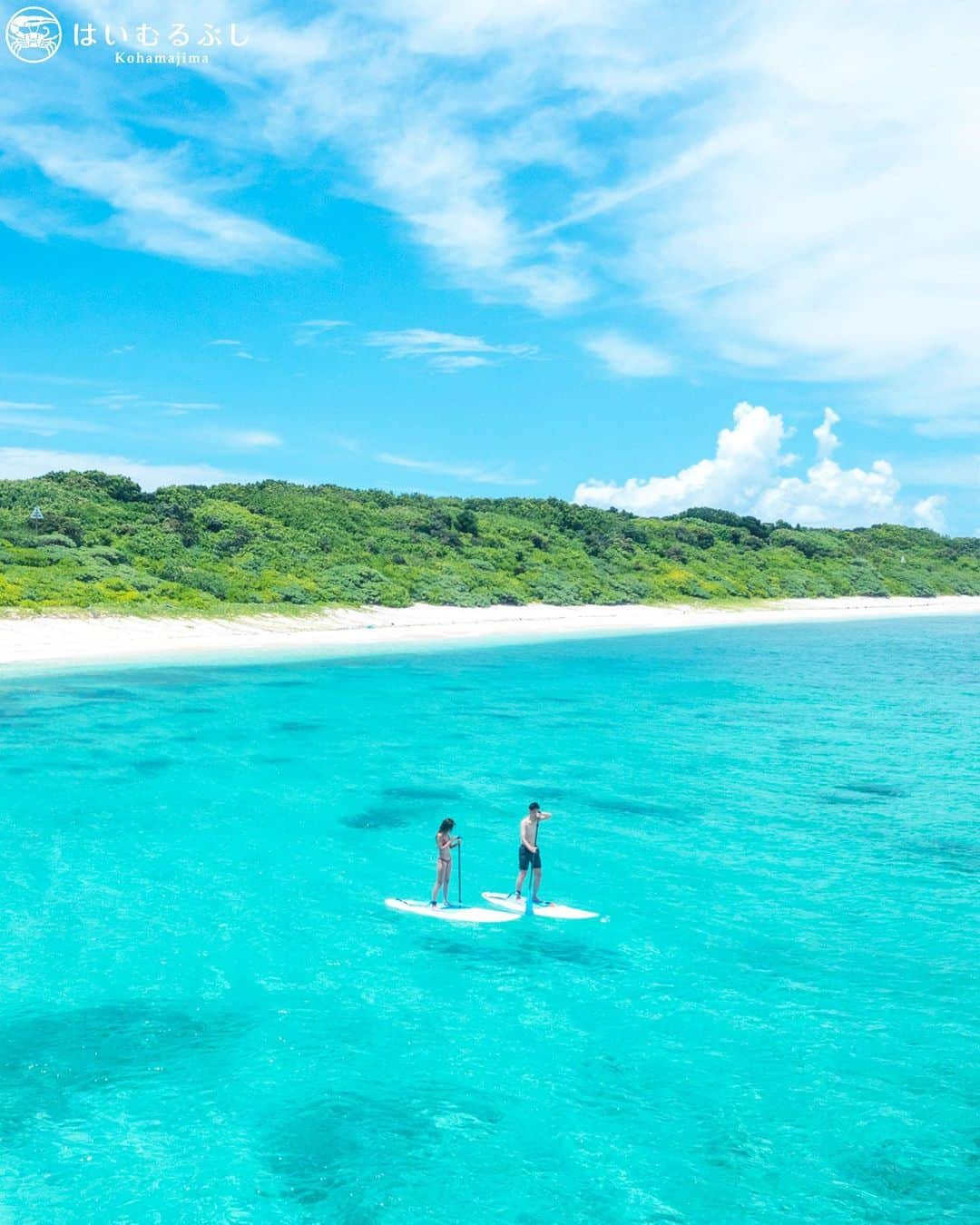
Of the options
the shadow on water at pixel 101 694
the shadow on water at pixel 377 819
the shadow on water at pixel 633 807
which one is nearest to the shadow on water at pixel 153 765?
the shadow on water at pixel 377 819

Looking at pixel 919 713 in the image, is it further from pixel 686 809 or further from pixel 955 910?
pixel 955 910

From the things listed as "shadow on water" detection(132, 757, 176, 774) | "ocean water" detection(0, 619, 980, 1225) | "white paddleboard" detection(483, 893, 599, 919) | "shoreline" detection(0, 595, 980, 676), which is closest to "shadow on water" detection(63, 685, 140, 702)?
"shoreline" detection(0, 595, 980, 676)

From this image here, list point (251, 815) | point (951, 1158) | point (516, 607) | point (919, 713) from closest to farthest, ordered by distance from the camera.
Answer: point (951, 1158) → point (251, 815) → point (919, 713) → point (516, 607)

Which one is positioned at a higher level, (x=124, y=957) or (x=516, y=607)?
(x=516, y=607)

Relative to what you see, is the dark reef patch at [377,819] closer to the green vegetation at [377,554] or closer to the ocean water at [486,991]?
the ocean water at [486,991]

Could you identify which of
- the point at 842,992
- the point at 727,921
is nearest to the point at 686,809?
the point at 727,921

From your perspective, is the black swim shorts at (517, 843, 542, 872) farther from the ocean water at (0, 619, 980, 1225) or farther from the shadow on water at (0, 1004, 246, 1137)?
the shadow on water at (0, 1004, 246, 1137)

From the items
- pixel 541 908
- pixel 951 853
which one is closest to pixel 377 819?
pixel 541 908
